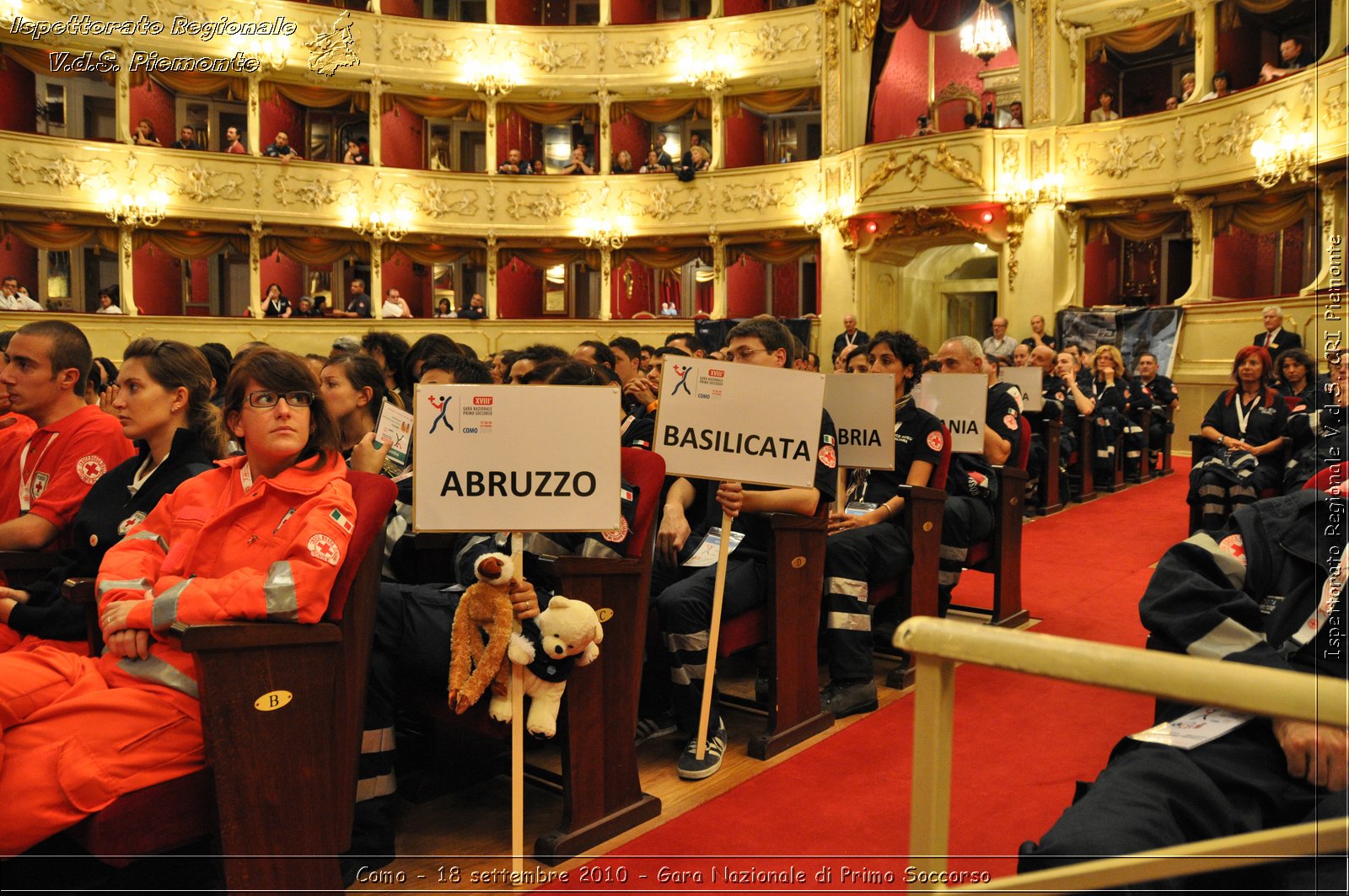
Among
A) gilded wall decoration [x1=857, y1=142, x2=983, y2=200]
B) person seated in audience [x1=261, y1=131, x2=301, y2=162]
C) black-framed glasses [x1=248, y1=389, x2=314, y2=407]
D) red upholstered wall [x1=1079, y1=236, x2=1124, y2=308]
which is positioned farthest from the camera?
person seated in audience [x1=261, y1=131, x2=301, y2=162]

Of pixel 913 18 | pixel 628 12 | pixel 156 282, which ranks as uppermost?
pixel 628 12

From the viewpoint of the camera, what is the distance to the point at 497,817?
284 cm

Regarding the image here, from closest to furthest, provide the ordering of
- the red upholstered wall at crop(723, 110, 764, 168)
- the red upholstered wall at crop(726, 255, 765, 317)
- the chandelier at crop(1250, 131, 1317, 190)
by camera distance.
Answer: the chandelier at crop(1250, 131, 1317, 190) < the red upholstered wall at crop(723, 110, 764, 168) < the red upholstered wall at crop(726, 255, 765, 317)

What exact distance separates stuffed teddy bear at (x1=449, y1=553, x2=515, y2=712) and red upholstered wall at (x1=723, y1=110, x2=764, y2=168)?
14.7m

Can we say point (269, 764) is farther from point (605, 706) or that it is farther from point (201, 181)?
point (201, 181)

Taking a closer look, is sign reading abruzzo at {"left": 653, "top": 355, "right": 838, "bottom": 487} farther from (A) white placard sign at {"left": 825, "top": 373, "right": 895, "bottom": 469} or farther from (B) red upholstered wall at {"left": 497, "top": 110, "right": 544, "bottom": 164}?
(B) red upholstered wall at {"left": 497, "top": 110, "right": 544, "bottom": 164}

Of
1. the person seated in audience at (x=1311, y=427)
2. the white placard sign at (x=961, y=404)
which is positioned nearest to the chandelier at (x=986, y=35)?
the person seated in audience at (x=1311, y=427)

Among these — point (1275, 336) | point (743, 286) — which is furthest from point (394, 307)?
point (1275, 336)

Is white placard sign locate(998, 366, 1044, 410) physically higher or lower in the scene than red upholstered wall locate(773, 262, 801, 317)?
lower

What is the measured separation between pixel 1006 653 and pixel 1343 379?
2823 millimetres

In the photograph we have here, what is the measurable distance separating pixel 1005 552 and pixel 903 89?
12.2 m

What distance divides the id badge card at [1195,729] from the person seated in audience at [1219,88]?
12.2 m

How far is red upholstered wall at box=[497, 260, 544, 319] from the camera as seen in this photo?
17.4 m

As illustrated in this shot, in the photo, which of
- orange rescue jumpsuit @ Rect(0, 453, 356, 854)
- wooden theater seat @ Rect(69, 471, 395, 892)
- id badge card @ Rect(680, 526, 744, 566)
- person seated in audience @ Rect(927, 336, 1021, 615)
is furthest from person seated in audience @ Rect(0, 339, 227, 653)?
person seated in audience @ Rect(927, 336, 1021, 615)
